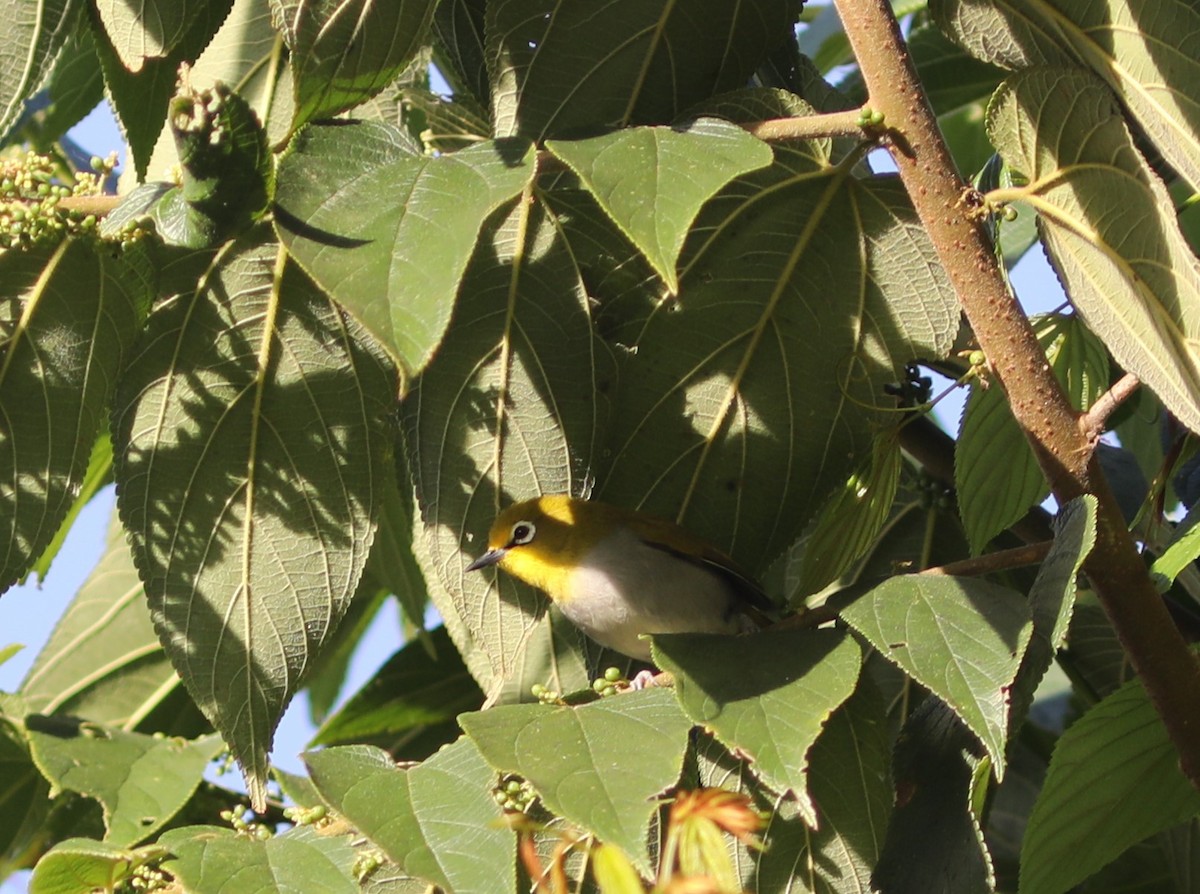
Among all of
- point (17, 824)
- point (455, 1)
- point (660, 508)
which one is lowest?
point (17, 824)

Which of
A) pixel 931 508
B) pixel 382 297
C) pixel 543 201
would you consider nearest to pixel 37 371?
pixel 543 201

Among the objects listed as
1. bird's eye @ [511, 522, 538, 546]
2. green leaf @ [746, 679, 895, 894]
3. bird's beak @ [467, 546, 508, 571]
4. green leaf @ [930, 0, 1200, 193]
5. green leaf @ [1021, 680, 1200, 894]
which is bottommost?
green leaf @ [1021, 680, 1200, 894]

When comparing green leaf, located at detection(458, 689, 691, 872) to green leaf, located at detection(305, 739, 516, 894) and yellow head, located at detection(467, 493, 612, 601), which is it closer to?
green leaf, located at detection(305, 739, 516, 894)

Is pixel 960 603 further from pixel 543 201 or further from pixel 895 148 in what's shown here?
pixel 543 201

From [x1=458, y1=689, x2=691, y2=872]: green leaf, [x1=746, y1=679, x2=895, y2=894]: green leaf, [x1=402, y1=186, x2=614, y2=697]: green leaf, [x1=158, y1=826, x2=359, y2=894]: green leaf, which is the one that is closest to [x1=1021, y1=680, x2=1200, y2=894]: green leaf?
[x1=746, y1=679, x2=895, y2=894]: green leaf

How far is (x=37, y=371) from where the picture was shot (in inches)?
86.9

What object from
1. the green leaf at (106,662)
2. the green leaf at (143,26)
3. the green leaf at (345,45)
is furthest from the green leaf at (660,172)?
the green leaf at (106,662)

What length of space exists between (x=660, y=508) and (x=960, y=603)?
0.62 metres

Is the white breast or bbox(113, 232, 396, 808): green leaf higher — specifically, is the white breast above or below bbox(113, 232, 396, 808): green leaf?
below

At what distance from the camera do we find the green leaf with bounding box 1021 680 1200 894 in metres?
2.01

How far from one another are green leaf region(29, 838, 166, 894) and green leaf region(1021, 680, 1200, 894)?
1229 mm

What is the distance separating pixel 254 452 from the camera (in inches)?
86.2

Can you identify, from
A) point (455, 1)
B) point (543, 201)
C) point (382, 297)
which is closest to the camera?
point (382, 297)

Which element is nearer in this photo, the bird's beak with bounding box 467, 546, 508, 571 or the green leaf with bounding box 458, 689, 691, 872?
the green leaf with bounding box 458, 689, 691, 872
